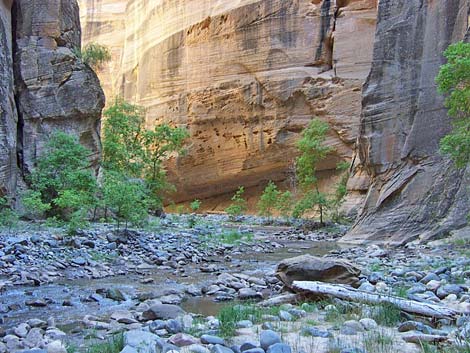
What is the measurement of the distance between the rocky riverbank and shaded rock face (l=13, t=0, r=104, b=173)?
621 cm

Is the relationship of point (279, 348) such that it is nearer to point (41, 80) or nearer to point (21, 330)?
point (21, 330)

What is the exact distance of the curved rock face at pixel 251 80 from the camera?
28.0 meters

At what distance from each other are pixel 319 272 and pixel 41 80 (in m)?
14.5

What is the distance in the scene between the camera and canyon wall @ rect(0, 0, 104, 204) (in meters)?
16.0

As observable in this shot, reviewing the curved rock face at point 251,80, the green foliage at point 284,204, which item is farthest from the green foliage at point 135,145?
the curved rock face at point 251,80

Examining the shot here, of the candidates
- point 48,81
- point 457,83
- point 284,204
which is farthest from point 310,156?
point 457,83

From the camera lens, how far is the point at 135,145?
Answer: 825 inches

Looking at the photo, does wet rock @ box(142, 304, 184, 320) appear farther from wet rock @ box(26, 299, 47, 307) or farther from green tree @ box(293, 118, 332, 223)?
green tree @ box(293, 118, 332, 223)

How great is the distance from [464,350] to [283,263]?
3.20 m

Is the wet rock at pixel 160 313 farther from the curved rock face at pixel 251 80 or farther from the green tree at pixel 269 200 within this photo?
the curved rock face at pixel 251 80

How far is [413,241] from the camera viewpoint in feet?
38.5

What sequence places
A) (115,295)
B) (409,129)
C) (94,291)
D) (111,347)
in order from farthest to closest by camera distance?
(409,129) < (94,291) < (115,295) < (111,347)

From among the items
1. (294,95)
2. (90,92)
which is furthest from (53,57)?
(294,95)

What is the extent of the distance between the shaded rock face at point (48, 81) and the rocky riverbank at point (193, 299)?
20.4ft
